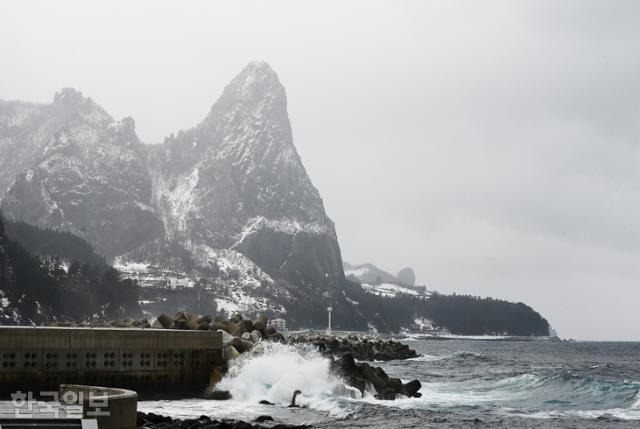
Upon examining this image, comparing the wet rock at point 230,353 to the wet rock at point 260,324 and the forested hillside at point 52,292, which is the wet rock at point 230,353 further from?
the forested hillside at point 52,292

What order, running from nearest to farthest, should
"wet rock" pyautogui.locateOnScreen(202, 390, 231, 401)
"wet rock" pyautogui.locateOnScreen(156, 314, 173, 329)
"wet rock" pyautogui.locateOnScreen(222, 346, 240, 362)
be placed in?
"wet rock" pyautogui.locateOnScreen(202, 390, 231, 401)
"wet rock" pyautogui.locateOnScreen(222, 346, 240, 362)
"wet rock" pyautogui.locateOnScreen(156, 314, 173, 329)

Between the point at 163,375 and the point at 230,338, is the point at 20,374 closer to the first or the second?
the point at 163,375

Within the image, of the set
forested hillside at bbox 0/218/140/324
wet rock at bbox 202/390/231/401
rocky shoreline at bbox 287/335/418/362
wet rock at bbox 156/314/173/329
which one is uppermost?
forested hillside at bbox 0/218/140/324

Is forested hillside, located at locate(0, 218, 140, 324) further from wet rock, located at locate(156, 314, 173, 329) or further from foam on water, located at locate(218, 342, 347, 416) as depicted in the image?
foam on water, located at locate(218, 342, 347, 416)

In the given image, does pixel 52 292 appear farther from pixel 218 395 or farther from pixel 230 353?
pixel 218 395

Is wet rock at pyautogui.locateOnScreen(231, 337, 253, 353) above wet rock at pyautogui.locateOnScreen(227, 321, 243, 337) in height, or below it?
below

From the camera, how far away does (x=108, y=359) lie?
119 feet

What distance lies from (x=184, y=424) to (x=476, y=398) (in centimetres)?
2791

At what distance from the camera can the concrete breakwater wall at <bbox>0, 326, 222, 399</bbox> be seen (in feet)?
112

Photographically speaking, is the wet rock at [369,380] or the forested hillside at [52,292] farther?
the forested hillside at [52,292]

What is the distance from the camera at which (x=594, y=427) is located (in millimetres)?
37219

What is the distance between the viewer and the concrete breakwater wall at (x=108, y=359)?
3428cm

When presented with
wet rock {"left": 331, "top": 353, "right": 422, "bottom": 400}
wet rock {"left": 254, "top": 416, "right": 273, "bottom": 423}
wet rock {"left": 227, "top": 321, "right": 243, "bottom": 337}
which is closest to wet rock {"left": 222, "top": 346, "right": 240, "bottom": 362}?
wet rock {"left": 331, "top": 353, "right": 422, "bottom": 400}

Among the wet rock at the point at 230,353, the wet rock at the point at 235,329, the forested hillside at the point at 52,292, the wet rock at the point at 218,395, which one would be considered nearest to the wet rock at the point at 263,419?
the wet rock at the point at 218,395
